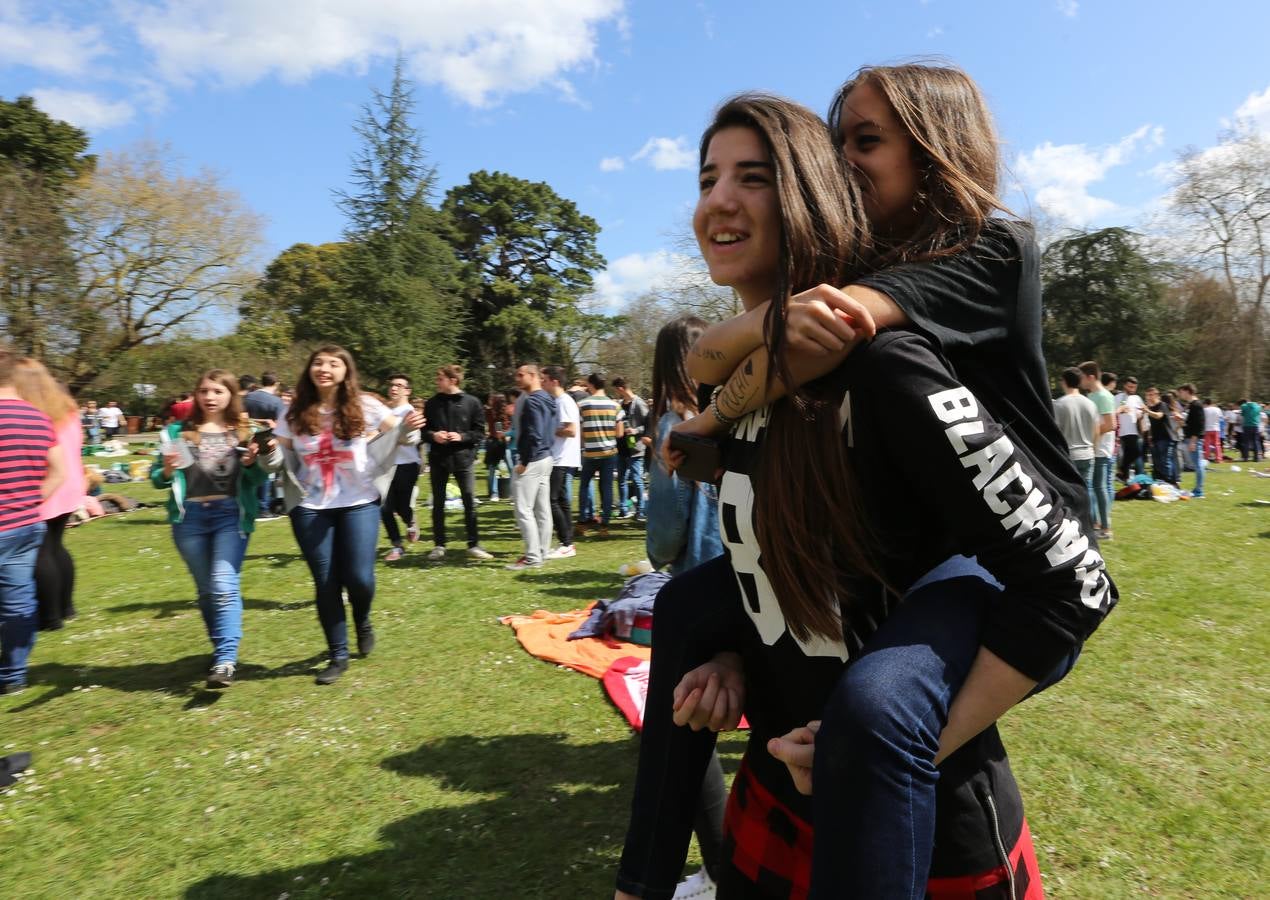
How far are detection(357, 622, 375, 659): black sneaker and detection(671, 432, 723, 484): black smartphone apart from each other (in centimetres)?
495

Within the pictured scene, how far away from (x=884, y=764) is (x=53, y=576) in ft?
25.0

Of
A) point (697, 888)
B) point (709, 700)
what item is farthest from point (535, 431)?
point (709, 700)

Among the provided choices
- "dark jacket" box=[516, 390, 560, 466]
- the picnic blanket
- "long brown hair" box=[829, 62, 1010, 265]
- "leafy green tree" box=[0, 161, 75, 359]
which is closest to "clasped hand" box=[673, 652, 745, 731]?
"long brown hair" box=[829, 62, 1010, 265]

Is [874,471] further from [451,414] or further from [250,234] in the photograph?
[250,234]

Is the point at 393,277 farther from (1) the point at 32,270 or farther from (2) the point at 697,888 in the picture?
(2) the point at 697,888

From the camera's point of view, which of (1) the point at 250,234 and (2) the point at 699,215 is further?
(1) the point at 250,234

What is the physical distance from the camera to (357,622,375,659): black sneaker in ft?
18.8

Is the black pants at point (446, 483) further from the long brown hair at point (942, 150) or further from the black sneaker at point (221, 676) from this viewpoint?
the long brown hair at point (942, 150)

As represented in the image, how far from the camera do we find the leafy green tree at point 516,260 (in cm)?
4181

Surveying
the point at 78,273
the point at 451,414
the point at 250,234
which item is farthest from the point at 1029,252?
the point at 250,234

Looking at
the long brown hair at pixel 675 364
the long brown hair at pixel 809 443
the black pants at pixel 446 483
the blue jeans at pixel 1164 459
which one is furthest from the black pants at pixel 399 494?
the blue jeans at pixel 1164 459

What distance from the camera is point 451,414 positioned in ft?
30.4

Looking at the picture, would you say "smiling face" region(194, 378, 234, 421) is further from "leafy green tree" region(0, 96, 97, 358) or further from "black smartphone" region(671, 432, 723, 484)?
"leafy green tree" region(0, 96, 97, 358)

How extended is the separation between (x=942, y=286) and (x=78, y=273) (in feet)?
102
